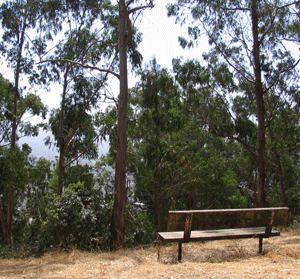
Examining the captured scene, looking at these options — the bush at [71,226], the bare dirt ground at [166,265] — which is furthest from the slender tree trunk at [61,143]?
the bare dirt ground at [166,265]

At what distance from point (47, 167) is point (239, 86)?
1069cm

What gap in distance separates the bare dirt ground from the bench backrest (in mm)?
425

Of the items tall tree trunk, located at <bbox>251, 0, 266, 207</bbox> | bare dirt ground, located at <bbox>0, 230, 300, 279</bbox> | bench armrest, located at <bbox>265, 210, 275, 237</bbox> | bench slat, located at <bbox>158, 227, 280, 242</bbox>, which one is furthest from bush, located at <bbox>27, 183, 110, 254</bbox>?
tall tree trunk, located at <bbox>251, 0, 266, 207</bbox>

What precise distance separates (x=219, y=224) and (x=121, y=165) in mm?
4024

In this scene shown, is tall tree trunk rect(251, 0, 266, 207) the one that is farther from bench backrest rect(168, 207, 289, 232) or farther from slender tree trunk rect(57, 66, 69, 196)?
slender tree trunk rect(57, 66, 69, 196)

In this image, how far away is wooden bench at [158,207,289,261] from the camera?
13.7 feet

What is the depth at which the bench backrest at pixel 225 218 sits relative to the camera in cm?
420

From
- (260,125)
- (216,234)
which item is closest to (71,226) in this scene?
(216,234)

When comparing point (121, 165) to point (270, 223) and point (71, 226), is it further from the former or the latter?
point (270, 223)

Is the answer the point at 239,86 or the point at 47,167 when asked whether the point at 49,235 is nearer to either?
the point at 239,86

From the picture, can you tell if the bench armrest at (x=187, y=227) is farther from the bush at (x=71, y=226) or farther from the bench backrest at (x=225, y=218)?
the bush at (x=71, y=226)

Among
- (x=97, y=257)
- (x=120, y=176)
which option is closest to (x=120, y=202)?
(x=120, y=176)

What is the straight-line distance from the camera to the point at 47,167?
16469 mm

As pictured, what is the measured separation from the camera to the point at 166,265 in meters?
4.03
